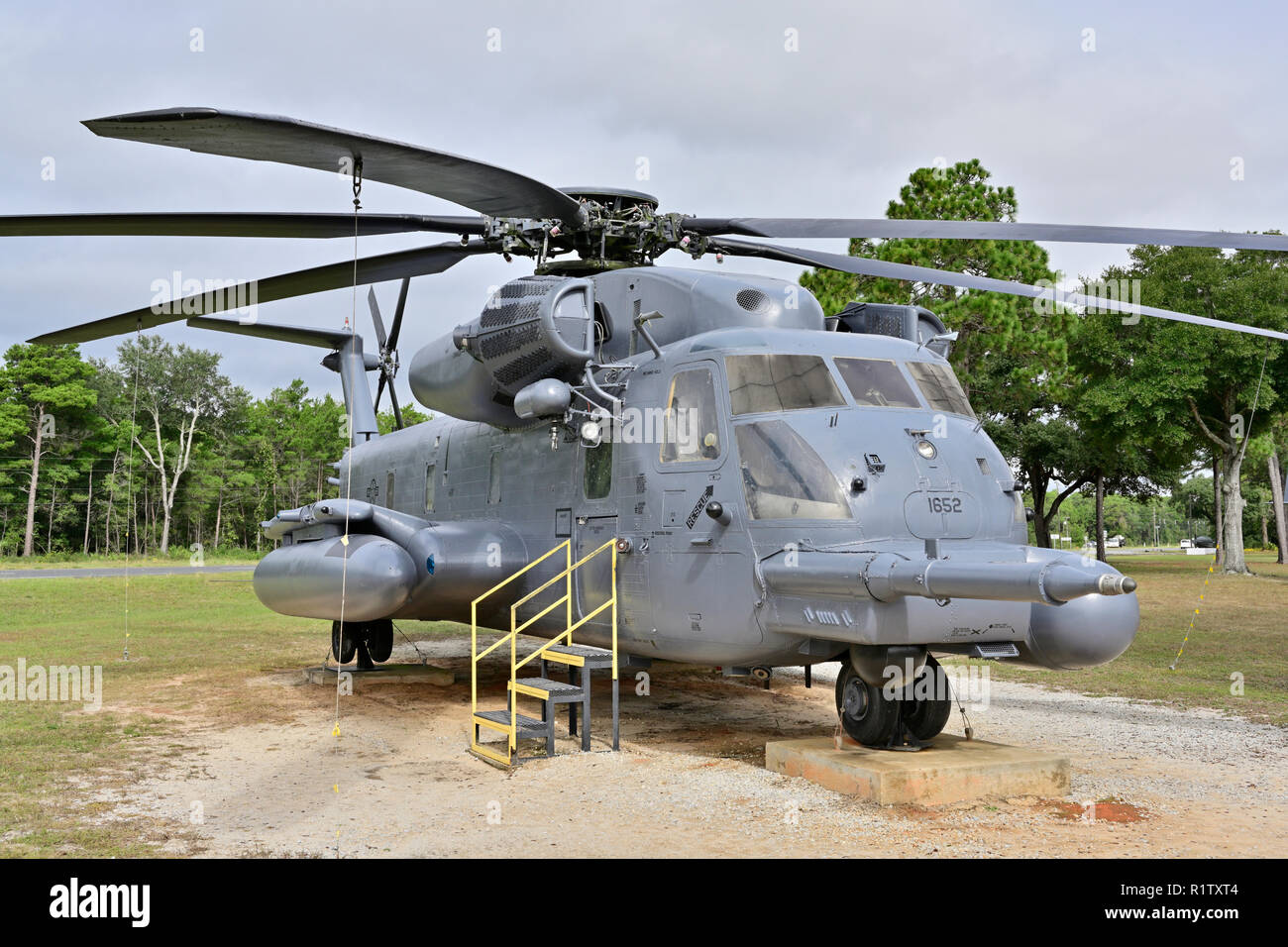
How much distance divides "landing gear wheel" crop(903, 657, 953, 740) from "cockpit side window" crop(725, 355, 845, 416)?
7.41 ft

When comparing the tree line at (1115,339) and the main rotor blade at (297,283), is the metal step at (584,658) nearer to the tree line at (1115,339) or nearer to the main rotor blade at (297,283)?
the main rotor blade at (297,283)

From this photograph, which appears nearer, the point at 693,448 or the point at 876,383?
the point at 876,383

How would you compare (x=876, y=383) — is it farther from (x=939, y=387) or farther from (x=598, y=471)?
(x=598, y=471)

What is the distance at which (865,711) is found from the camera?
811cm

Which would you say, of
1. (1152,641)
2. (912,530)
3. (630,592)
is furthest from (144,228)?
(1152,641)

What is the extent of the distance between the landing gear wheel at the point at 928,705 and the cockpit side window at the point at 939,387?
2.15 meters

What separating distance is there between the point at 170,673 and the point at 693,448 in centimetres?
1006

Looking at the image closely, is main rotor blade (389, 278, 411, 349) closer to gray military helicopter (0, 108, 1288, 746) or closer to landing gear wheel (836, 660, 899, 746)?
gray military helicopter (0, 108, 1288, 746)

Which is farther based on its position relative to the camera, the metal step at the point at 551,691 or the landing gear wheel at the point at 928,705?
the metal step at the point at 551,691

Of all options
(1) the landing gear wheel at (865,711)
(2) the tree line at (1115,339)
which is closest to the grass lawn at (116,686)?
(1) the landing gear wheel at (865,711)

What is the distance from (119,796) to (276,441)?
63.6 m

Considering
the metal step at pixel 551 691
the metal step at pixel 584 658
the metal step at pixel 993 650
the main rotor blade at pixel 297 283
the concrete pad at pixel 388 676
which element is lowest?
the concrete pad at pixel 388 676

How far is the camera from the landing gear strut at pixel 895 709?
314 inches

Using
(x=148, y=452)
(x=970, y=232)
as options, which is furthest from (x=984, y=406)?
(x=148, y=452)
